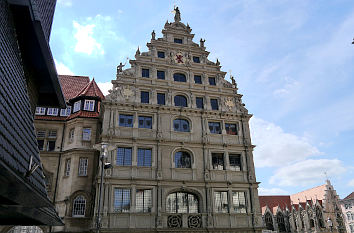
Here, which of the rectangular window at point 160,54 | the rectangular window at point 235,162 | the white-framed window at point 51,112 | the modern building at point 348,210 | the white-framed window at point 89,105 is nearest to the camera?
the rectangular window at point 235,162

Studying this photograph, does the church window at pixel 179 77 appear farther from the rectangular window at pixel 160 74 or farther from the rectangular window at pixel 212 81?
the rectangular window at pixel 212 81

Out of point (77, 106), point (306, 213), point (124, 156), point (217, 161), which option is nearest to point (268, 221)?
point (306, 213)

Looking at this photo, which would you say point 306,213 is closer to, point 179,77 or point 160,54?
point 179,77

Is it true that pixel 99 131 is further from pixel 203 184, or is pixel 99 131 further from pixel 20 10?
pixel 20 10

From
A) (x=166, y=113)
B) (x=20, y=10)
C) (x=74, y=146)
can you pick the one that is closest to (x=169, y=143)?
(x=166, y=113)

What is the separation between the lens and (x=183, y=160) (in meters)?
23.2

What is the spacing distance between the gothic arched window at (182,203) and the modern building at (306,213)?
36264 millimetres

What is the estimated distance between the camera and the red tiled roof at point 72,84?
2969cm

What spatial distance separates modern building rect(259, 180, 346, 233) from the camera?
55719 mm

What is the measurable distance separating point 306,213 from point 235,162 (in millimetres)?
40446

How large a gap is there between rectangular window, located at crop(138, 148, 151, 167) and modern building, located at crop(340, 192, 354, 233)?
197 feet

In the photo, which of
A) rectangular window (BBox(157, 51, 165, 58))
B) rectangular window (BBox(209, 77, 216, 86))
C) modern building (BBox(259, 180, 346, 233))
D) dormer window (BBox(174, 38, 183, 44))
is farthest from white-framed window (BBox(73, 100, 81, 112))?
modern building (BBox(259, 180, 346, 233))

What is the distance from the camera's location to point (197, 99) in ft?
85.4

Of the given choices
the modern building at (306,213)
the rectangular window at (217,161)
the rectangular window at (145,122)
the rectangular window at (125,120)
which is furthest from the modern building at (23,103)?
the modern building at (306,213)
